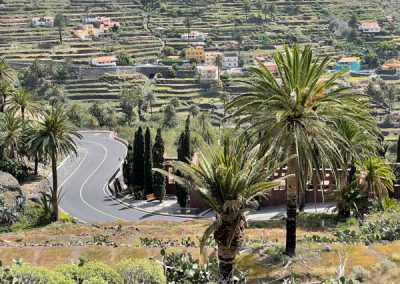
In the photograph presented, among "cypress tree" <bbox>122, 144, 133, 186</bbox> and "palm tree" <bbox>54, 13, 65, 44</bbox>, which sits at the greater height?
"palm tree" <bbox>54, 13, 65, 44</bbox>

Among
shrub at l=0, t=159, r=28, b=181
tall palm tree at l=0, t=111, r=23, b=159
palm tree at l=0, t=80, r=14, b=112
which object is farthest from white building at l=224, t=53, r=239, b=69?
tall palm tree at l=0, t=111, r=23, b=159

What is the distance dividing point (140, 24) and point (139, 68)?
3446 cm

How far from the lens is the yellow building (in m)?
133

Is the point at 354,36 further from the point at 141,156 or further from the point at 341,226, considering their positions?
the point at 341,226

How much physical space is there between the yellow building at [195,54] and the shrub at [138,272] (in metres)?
121

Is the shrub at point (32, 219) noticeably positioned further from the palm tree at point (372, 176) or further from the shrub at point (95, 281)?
the shrub at point (95, 281)

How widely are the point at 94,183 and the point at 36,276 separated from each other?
139 feet

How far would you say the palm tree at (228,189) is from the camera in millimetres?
16500

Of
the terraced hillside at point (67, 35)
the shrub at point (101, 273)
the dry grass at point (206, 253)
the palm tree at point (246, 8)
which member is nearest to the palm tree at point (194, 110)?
the terraced hillside at point (67, 35)

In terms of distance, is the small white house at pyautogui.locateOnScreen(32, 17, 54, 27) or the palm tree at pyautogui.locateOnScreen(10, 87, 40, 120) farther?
the small white house at pyautogui.locateOnScreen(32, 17, 54, 27)

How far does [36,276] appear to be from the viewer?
13.0 metres

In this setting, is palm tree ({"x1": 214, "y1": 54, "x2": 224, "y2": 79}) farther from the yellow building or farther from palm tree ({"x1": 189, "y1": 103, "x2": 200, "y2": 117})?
palm tree ({"x1": 189, "y1": 103, "x2": 200, "y2": 117})

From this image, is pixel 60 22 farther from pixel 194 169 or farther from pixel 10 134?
pixel 194 169

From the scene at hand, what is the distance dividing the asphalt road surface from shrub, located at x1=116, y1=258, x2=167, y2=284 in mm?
28041
